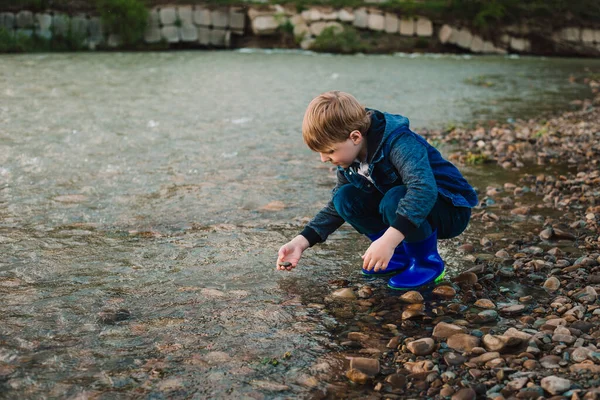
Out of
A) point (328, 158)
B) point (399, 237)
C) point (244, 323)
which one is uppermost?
point (328, 158)

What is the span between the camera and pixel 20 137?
604cm

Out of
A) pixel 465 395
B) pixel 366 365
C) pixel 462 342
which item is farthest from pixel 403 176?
pixel 465 395

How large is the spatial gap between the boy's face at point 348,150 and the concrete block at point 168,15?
13.6 m

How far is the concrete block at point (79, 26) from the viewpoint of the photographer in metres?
14.7

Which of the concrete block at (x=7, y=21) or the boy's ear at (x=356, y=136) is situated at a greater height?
the concrete block at (x=7, y=21)

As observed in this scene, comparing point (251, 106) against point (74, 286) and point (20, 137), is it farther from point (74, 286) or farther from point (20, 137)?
point (74, 286)

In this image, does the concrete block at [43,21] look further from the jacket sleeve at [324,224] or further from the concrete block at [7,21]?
the jacket sleeve at [324,224]

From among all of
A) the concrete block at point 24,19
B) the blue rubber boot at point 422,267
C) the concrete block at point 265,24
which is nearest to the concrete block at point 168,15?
the concrete block at point 265,24

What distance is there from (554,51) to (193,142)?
12.9 metres

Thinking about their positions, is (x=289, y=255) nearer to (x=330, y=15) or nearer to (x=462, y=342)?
(x=462, y=342)

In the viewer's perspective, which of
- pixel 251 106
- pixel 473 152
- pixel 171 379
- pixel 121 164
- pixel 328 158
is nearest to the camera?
pixel 171 379

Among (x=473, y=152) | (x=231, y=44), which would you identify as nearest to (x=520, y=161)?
(x=473, y=152)

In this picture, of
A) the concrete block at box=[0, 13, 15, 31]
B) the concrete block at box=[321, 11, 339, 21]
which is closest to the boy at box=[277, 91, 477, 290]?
the concrete block at box=[0, 13, 15, 31]

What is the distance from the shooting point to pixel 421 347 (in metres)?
2.31
